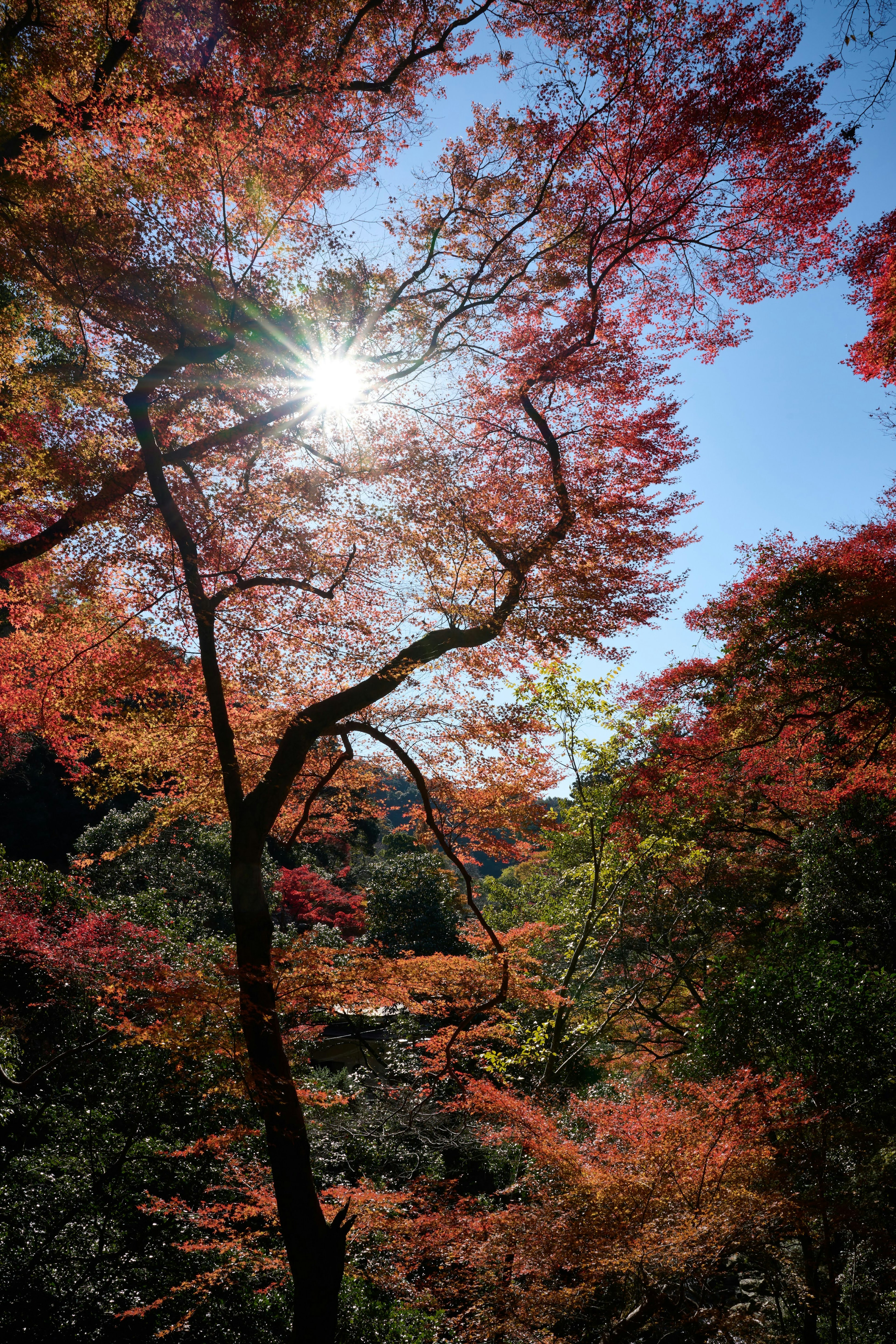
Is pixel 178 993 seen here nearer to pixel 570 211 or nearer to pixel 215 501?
pixel 215 501

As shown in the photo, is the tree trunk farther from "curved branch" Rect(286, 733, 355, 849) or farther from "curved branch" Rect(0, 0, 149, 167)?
"curved branch" Rect(0, 0, 149, 167)

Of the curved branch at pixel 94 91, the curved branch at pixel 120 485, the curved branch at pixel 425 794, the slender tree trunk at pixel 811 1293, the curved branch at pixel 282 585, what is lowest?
the slender tree trunk at pixel 811 1293

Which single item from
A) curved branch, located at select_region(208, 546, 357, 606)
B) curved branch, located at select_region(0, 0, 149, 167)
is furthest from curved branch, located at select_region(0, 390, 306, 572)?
curved branch, located at select_region(0, 0, 149, 167)

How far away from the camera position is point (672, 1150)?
4.22 m

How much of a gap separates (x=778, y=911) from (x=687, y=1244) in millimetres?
5827

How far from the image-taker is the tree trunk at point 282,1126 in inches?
134

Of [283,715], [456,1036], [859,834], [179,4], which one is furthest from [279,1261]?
[179,4]

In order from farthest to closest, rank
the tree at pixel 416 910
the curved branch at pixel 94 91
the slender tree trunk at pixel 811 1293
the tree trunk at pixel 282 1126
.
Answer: the tree at pixel 416 910 < the slender tree trunk at pixel 811 1293 < the curved branch at pixel 94 91 < the tree trunk at pixel 282 1126

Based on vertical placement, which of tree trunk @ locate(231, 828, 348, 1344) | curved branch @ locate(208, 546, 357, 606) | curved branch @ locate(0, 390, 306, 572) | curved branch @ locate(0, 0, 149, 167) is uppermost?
curved branch @ locate(0, 0, 149, 167)

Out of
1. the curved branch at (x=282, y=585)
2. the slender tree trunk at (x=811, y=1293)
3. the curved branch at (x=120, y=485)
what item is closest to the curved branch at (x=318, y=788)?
the curved branch at (x=282, y=585)

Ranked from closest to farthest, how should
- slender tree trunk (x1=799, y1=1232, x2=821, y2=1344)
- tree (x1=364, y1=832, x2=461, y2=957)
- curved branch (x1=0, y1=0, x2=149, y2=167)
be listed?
1. curved branch (x1=0, y1=0, x2=149, y2=167)
2. slender tree trunk (x1=799, y1=1232, x2=821, y2=1344)
3. tree (x1=364, y1=832, x2=461, y2=957)

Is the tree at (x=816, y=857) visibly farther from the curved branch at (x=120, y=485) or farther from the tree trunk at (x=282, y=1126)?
the curved branch at (x=120, y=485)

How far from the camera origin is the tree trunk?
3402 millimetres

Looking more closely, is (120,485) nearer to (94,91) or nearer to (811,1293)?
(94,91)
